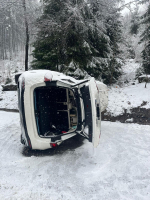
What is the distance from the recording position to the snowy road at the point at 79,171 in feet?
8.46

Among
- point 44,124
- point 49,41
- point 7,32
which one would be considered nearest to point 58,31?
point 49,41

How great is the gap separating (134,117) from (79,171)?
493cm

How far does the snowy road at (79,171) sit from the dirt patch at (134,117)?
199cm

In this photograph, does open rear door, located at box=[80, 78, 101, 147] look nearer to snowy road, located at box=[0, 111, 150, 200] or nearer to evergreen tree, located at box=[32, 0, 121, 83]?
snowy road, located at box=[0, 111, 150, 200]

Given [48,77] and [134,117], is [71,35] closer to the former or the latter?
[134,117]

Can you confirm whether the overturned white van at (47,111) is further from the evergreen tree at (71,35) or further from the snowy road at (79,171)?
the evergreen tree at (71,35)

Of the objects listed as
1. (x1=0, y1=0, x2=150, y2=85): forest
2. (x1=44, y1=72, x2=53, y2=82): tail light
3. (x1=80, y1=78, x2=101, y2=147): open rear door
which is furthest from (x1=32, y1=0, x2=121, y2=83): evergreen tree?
→ (x1=44, y1=72, x2=53, y2=82): tail light

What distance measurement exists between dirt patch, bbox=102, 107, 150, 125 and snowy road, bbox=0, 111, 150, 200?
1.99m

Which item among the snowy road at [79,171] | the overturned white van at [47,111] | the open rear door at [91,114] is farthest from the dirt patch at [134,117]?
the open rear door at [91,114]

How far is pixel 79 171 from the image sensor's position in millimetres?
3254

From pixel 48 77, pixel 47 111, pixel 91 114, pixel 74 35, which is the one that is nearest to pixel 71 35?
pixel 74 35

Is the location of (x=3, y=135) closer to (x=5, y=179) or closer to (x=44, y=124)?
(x=44, y=124)

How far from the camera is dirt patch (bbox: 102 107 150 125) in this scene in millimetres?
6841

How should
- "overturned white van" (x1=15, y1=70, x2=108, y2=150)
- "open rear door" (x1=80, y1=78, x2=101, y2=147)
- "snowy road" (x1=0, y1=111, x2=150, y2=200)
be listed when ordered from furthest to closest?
"overturned white van" (x1=15, y1=70, x2=108, y2=150)
"open rear door" (x1=80, y1=78, x2=101, y2=147)
"snowy road" (x1=0, y1=111, x2=150, y2=200)
